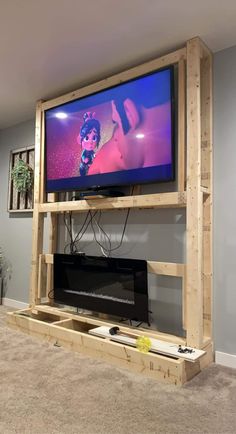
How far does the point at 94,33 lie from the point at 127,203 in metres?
1.44

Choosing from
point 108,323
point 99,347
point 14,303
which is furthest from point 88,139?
point 14,303

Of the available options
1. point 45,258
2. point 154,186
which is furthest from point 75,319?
point 154,186

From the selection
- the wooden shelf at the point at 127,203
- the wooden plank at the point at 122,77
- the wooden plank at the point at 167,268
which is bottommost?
the wooden plank at the point at 167,268

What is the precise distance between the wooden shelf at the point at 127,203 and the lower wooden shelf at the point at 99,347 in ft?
3.60

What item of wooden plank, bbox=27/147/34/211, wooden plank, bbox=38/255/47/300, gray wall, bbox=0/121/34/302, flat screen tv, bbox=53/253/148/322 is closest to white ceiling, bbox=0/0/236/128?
wooden plank, bbox=27/147/34/211

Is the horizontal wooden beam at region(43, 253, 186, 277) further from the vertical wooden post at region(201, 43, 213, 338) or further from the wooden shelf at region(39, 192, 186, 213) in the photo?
the wooden shelf at region(39, 192, 186, 213)

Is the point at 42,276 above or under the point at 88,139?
under

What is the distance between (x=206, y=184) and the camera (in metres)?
2.75

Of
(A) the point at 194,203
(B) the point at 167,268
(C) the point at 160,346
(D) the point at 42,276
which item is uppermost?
(A) the point at 194,203

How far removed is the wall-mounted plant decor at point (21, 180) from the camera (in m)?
4.31

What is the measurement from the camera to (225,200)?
2.68 meters

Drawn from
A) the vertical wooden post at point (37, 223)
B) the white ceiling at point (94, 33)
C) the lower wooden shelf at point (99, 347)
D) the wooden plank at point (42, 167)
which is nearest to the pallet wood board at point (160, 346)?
the lower wooden shelf at point (99, 347)

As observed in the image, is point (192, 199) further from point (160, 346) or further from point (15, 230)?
point (15, 230)

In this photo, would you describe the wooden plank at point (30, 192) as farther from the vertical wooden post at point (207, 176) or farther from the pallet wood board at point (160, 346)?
the vertical wooden post at point (207, 176)
